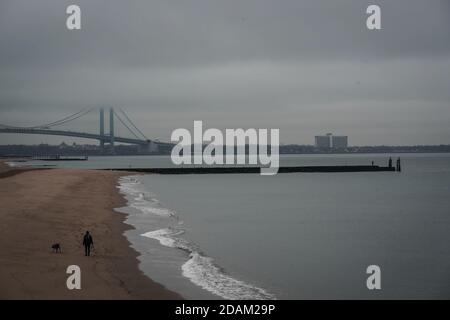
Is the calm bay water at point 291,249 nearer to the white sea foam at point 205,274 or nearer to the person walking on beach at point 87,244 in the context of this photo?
the white sea foam at point 205,274

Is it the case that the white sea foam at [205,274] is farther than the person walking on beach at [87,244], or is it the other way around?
the person walking on beach at [87,244]

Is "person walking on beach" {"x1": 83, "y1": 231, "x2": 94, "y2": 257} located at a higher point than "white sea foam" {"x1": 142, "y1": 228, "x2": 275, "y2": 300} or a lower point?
higher

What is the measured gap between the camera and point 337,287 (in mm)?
12133

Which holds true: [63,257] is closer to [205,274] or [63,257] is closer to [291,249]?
[205,274]

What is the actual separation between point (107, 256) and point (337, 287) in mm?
5303

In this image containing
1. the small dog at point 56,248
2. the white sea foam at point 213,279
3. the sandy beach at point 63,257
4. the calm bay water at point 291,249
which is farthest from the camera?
the small dog at point 56,248

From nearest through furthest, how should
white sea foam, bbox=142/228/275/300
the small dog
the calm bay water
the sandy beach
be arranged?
the sandy beach
white sea foam, bbox=142/228/275/300
the calm bay water
the small dog

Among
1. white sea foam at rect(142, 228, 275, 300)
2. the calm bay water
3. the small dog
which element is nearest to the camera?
white sea foam at rect(142, 228, 275, 300)

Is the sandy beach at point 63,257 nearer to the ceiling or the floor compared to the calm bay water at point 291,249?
nearer to the ceiling

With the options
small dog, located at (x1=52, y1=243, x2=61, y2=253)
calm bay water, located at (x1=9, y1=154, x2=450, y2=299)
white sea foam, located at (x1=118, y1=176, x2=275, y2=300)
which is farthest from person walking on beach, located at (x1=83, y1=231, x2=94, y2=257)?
white sea foam, located at (x1=118, y1=176, x2=275, y2=300)

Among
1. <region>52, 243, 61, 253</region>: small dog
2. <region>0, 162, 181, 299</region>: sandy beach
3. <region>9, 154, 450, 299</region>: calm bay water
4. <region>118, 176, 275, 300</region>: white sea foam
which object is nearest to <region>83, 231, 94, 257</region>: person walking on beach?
<region>0, 162, 181, 299</region>: sandy beach

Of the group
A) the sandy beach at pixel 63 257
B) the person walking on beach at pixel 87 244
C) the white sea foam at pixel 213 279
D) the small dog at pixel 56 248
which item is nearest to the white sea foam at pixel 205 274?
the white sea foam at pixel 213 279

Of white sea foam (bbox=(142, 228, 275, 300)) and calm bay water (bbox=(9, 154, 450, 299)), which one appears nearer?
white sea foam (bbox=(142, 228, 275, 300))

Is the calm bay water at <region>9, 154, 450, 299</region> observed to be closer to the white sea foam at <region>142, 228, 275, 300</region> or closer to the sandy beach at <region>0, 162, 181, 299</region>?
the white sea foam at <region>142, 228, 275, 300</region>
